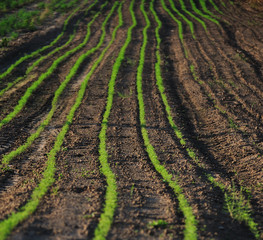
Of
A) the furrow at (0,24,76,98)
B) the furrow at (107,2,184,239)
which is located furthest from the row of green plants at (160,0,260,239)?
the furrow at (0,24,76,98)

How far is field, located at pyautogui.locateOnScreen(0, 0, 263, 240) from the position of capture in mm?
5504

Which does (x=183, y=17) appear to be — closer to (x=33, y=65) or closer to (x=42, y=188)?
(x=33, y=65)

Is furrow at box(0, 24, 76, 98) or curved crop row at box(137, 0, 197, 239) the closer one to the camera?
curved crop row at box(137, 0, 197, 239)

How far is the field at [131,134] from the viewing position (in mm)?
5504

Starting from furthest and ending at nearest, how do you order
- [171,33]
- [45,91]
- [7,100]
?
[171,33] → [45,91] → [7,100]

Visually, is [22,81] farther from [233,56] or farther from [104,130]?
[233,56]

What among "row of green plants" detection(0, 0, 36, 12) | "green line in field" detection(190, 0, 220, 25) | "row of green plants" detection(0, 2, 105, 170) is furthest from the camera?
"row of green plants" detection(0, 0, 36, 12)

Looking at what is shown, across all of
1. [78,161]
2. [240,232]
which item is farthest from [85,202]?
[240,232]

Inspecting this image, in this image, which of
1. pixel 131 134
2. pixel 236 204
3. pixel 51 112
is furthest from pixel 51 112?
pixel 236 204

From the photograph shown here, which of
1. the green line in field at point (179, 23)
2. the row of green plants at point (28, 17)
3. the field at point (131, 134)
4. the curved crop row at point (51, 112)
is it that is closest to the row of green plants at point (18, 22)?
the row of green plants at point (28, 17)

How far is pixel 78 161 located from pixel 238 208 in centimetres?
343

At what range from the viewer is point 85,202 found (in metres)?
5.86

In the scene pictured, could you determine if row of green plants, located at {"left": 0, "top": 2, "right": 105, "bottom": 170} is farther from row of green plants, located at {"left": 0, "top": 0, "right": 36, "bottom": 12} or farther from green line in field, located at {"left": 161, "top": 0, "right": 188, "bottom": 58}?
row of green plants, located at {"left": 0, "top": 0, "right": 36, "bottom": 12}

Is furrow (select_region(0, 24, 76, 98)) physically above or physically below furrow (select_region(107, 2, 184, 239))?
above
